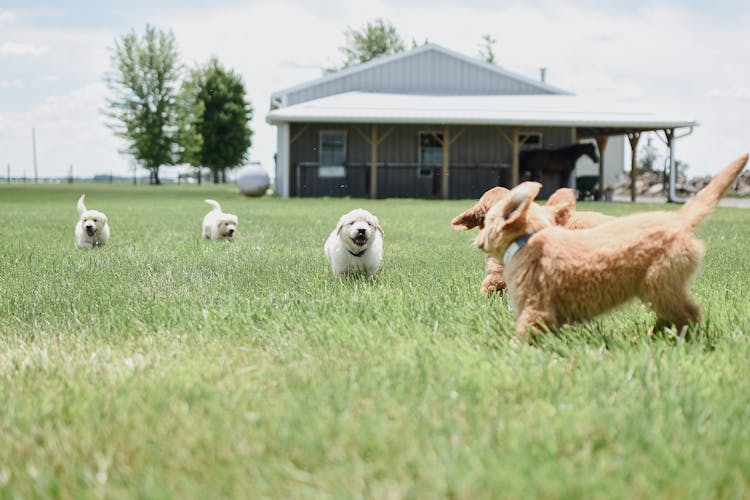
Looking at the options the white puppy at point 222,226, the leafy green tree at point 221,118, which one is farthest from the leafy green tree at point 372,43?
the white puppy at point 222,226

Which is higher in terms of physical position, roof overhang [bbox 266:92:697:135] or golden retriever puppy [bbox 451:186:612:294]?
roof overhang [bbox 266:92:697:135]

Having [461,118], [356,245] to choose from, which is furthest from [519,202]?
[461,118]

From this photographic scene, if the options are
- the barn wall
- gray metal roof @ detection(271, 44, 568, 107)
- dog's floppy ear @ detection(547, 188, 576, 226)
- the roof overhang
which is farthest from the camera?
gray metal roof @ detection(271, 44, 568, 107)

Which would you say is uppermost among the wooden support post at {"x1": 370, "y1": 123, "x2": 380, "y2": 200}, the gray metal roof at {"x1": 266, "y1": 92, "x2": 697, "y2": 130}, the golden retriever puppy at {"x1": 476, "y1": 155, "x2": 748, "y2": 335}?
the gray metal roof at {"x1": 266, "y1": 92, "x2": 697, "y2": 130}

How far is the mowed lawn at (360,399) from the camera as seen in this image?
217cm

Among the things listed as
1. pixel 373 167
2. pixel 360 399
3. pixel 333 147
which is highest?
pixel 333 147

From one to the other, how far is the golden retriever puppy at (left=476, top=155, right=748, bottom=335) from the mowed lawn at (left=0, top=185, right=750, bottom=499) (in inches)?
7.0

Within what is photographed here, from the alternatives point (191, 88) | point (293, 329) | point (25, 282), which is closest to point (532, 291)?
point (293, 329)

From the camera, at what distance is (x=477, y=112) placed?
27250 millimetres

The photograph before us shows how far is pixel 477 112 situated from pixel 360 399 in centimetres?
2538

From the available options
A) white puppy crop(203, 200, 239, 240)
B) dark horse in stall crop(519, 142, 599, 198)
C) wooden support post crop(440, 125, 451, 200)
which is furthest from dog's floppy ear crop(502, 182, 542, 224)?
dark horse in stall crop(519, 142, 599, 198)

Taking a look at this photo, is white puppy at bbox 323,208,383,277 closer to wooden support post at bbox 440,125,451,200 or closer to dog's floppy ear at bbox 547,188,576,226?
dog's floppy ear at bbox 547,188,576,226

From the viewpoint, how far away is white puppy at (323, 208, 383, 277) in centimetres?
600

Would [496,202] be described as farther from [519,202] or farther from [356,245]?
[356,245]
